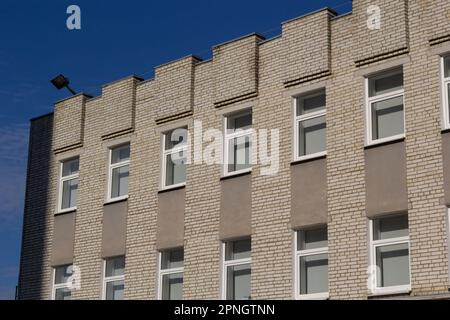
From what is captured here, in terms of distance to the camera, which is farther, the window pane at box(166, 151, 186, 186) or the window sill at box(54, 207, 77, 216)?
the window sill at box(54, 207, 77, 216)

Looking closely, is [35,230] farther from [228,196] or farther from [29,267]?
[228,196]

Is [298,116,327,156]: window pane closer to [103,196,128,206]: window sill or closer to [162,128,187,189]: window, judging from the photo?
[162,128,187,189]: window

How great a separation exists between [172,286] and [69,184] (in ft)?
18.5

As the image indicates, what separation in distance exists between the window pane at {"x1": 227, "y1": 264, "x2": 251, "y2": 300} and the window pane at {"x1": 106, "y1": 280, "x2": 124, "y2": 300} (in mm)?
3945

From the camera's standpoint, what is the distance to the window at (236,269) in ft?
73.4

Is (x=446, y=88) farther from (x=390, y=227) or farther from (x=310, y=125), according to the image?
(x=310, y=125)

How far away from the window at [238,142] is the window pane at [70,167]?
618 cm

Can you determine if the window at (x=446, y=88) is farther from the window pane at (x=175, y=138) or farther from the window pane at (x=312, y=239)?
the window pane at (x=175, y=138)

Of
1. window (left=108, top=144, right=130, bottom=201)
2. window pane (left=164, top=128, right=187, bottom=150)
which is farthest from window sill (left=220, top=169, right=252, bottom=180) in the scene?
window (left=108, top=144, right=130, bottom=201)

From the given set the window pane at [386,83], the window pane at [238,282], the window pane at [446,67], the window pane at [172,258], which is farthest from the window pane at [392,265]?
the window pane at [172,258]

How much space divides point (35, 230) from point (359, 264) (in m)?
11.9

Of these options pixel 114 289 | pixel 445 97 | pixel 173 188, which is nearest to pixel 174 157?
pixel 173 188

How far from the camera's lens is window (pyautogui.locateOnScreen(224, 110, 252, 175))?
906 inches
